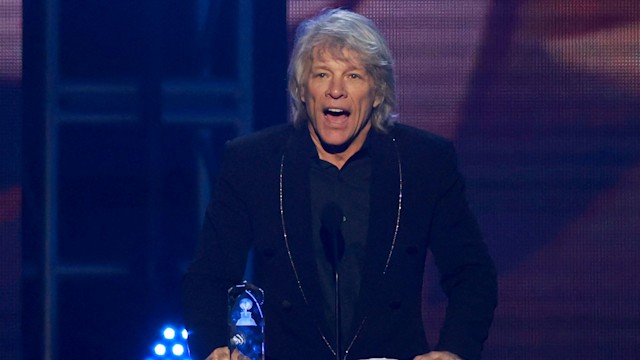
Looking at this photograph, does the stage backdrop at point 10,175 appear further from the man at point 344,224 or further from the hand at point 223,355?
the hand at point 223,355

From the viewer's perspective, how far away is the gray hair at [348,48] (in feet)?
9.98

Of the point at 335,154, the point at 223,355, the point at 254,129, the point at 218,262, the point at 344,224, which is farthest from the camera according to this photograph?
the point at 254,129

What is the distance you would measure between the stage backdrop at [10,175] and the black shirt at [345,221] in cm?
167

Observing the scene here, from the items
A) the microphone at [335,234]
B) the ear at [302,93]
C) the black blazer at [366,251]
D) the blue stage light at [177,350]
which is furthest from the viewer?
the blue stage light at [177,350]

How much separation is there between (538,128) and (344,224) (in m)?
1.51

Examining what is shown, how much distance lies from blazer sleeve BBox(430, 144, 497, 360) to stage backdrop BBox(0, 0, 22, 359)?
1.93 m

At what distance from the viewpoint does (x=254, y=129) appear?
4.26m

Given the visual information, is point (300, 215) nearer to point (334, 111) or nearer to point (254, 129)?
point (334, 111)

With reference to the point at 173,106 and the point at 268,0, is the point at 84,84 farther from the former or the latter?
the point at 268,0

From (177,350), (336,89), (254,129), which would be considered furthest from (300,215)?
(177,350)

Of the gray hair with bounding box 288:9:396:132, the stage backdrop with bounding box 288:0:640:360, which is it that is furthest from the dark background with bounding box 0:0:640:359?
the gray hair with bounding box 288:9:396:132

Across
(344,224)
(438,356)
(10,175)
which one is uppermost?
(344,224)

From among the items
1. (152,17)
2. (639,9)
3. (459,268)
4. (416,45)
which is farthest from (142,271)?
(639,9)

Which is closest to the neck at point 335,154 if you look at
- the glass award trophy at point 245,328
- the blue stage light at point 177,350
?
the glass award trophy at point 245,328
